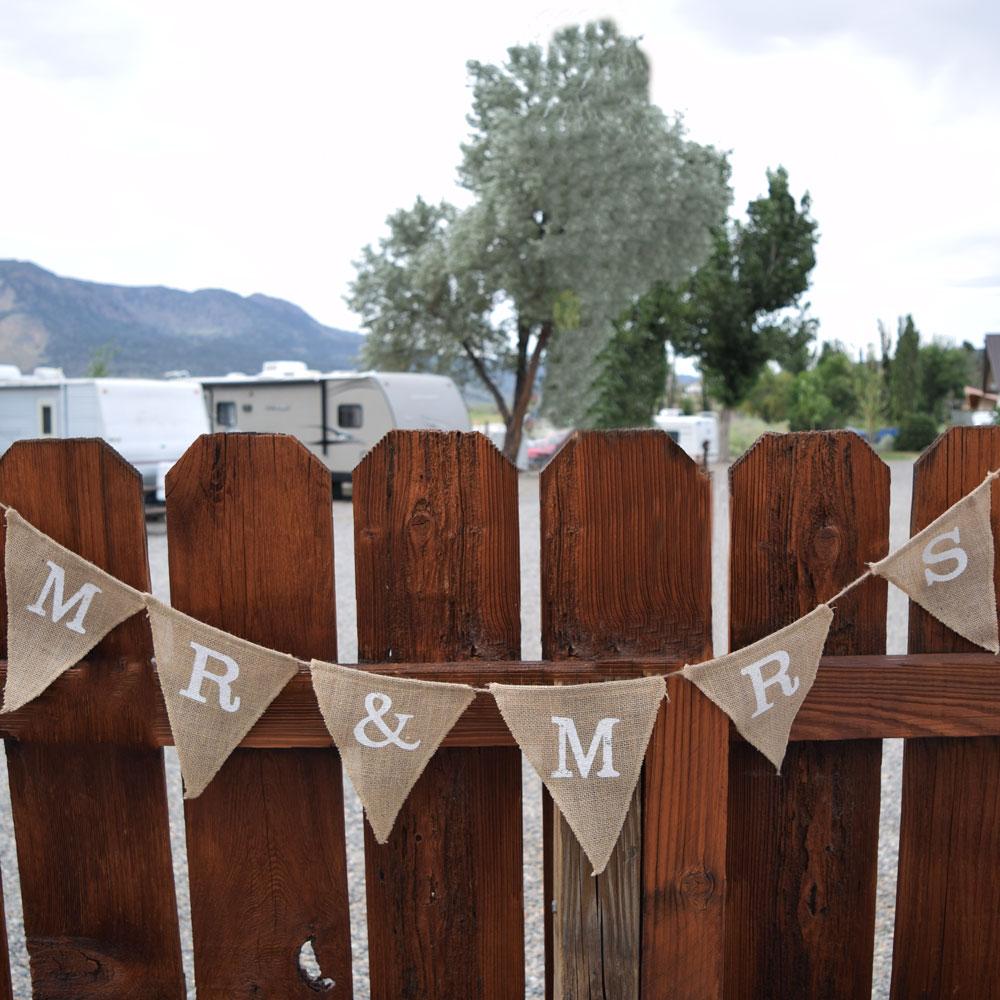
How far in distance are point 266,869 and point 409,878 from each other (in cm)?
25

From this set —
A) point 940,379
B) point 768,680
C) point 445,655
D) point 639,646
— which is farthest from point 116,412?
point 940,379

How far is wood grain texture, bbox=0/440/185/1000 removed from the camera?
168 centimetres

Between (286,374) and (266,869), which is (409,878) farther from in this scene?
(286,374)

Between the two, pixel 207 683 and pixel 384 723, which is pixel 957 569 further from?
pixel 207 683

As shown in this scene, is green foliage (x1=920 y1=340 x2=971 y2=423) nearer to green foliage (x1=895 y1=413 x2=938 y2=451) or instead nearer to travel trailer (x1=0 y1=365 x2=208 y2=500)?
green foliage (x1=895 y1=413 x2=938 y2=451)

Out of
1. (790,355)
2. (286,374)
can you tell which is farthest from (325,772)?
(790,355)

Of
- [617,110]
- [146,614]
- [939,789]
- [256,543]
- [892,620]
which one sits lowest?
[892,620]

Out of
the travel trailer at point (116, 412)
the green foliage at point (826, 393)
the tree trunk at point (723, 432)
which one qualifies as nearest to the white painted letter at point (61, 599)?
the travel trailer at point (116, 412)

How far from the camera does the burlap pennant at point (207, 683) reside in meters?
1.60

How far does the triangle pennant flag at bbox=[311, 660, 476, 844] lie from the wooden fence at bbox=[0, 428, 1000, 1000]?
6 cm

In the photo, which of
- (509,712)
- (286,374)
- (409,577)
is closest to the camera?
(509,712)

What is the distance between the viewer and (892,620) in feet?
26.8

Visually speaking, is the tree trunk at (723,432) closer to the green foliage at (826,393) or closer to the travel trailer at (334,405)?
the green foliage at (826,393)

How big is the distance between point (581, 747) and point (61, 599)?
0.88 meters
